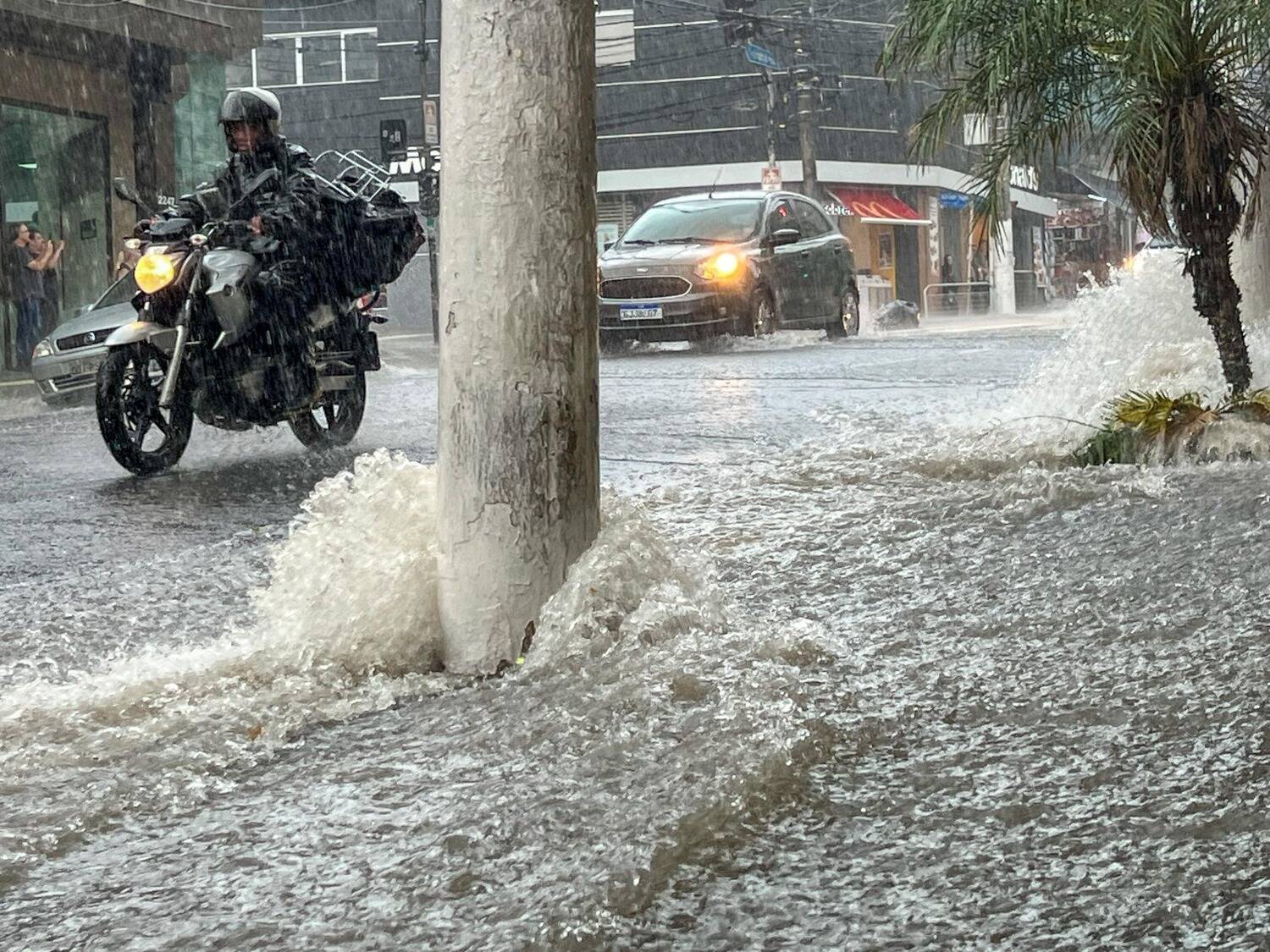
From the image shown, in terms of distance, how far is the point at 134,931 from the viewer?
2.66 m

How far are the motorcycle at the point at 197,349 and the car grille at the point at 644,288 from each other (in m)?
9.92

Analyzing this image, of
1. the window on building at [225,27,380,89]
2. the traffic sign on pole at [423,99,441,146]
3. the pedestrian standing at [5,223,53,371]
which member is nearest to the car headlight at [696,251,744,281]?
the pedestrian standing at [5,223,53,371]

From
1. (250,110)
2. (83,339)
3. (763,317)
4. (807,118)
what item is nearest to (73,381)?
(83,339)

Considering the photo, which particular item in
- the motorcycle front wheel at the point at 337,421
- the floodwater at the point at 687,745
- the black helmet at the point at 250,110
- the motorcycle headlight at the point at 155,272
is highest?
the black helmet at the point at 250,110

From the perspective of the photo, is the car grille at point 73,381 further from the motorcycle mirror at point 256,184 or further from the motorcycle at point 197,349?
the motorcycle mirror at point 256,184

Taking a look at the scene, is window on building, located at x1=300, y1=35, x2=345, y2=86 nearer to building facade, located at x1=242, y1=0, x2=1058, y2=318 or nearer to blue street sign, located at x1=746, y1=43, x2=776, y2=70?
building facade, located at x1=242, y1=0, x2=1058, y2=318

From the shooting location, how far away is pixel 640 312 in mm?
18703

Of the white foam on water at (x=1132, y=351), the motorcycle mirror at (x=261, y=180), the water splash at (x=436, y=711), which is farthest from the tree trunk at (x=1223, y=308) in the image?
the motorcycle mirror at (x=261, y=180)

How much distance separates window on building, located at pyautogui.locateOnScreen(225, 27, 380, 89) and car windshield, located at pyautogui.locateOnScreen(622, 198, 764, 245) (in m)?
32.3

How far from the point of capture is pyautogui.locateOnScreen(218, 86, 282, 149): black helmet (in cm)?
887

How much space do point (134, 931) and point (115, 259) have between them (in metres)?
22.2

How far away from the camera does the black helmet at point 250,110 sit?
8867mm

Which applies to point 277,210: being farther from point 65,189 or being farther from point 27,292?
point 65,189

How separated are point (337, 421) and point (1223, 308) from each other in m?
4.75
